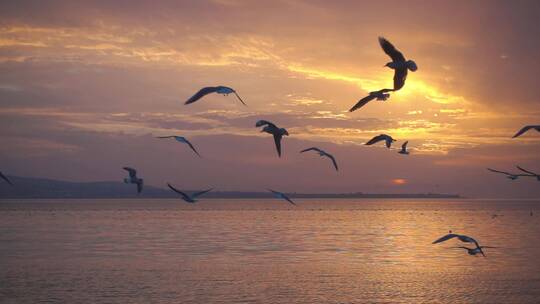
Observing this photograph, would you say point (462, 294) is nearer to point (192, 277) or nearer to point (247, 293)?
point (247, 293)

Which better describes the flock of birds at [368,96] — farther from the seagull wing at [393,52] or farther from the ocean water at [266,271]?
the ocean water at [266,271]

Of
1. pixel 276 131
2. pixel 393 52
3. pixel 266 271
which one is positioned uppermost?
pixel 393 52

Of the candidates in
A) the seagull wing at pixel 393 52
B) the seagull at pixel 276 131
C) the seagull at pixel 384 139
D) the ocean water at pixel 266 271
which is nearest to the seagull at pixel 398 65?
the seagull wing at pixel 393 52

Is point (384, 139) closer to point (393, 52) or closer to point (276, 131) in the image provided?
point (276, 131)

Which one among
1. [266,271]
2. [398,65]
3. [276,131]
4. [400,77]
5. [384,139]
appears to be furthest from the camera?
[266,271]

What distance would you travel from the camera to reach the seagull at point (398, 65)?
18250mm

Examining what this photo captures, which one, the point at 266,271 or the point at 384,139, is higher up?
A: the point at 384,139

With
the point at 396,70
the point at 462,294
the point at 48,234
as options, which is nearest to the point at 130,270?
the point at 462,294

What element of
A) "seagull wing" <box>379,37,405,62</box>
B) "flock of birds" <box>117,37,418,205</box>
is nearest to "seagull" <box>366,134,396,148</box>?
"flock of birds" <box>117,37,418,205</box>

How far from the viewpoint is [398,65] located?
1870cm

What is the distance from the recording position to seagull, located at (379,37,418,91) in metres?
18.2

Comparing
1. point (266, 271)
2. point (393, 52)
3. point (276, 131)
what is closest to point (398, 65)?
point (393, 52)

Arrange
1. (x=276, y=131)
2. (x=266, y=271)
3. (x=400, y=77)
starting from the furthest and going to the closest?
(x=266, y=271), (x=276, y=131), (x=400, y=77)

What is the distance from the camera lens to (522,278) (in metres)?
49.6
